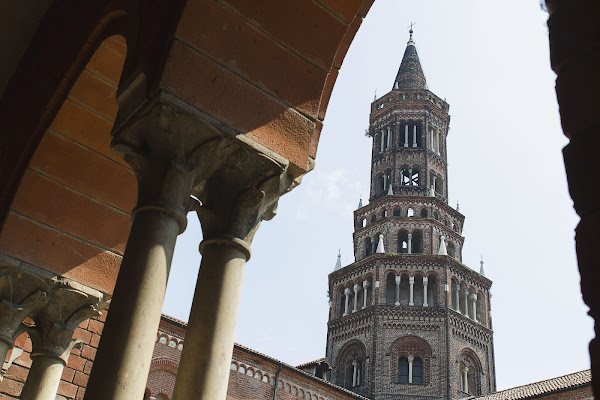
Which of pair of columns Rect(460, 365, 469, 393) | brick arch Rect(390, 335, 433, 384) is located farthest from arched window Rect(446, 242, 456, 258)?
pair of columns Rect(460, 365, 469, 393)

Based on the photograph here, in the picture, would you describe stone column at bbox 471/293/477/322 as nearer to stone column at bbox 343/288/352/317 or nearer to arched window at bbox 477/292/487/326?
arched window at bbox 477/292/487/326

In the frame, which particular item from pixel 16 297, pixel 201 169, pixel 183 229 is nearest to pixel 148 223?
pixel 183 229

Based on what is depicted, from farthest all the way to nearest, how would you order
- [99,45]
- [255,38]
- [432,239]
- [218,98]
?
[432,239], [99,45], [255,38], [218,98]

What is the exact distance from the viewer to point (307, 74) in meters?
4.23

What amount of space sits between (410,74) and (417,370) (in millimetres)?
21708

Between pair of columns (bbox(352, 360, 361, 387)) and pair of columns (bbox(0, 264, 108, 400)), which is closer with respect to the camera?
pair of columns (bbox(0, 264, 108, 400))

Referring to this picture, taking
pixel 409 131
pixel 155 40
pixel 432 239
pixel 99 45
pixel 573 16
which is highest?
pixel 409 131

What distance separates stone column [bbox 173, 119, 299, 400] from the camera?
3324mm

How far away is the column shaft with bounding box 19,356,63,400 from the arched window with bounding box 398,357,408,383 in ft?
99.4

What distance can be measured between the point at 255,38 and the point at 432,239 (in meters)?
34.8

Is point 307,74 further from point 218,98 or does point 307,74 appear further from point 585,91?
point 585,91

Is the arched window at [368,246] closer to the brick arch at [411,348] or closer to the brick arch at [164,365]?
the brick arch at [411,348]

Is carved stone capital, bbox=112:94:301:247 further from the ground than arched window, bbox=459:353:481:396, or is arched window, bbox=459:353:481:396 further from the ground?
arched window, bbox=459:353:481:396

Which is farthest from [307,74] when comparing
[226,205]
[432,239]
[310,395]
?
[432,239]
